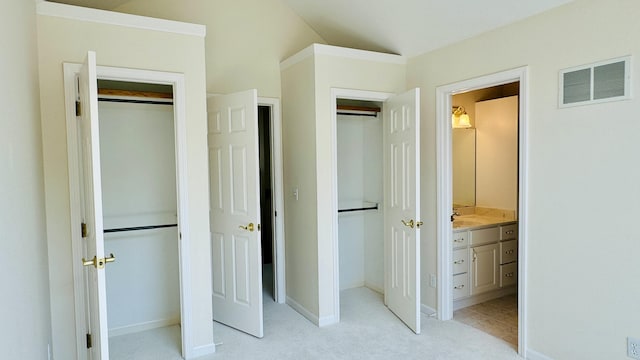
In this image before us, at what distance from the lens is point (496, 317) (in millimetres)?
3732

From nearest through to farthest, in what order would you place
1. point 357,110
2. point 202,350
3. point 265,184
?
point 202,350 < point 357,110 < point 265,184

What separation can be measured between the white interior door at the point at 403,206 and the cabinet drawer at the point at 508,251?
1230mm

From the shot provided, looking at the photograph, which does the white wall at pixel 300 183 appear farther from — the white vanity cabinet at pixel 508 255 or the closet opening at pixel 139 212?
the white vanity cabinet at pixel 508 255

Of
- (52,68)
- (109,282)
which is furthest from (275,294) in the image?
(52,68)

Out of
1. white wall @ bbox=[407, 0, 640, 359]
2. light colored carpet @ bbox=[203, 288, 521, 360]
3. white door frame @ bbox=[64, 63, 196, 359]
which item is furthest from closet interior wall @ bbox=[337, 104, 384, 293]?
white door frame @ bbox=[64, 63, 196, 359]

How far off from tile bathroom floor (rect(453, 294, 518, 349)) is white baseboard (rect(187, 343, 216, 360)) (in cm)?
216

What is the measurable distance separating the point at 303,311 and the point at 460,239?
1.66 meters

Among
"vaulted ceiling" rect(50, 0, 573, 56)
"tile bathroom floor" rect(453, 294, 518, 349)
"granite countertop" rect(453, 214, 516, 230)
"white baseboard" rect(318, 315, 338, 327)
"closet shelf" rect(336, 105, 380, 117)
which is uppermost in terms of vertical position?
"vaulted ceiling" rect(50, 0, 573, 56)

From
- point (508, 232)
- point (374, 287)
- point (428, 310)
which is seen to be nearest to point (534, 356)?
point (428, 310)

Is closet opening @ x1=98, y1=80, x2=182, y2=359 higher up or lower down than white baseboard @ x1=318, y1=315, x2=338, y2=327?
higher up

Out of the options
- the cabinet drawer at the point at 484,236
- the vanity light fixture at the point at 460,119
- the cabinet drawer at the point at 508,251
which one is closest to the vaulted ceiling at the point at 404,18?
the vanity light fixture at the point at 460,119

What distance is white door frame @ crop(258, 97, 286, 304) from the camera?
4098 millimetres

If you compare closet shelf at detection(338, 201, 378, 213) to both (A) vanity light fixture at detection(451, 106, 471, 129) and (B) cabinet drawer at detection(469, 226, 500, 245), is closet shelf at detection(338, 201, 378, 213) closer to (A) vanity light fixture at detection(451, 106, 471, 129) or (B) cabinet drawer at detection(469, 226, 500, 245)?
(B) cabinet drawer at detection(469, 226, 500, 245)

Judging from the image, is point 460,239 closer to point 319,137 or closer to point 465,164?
point 465,164
